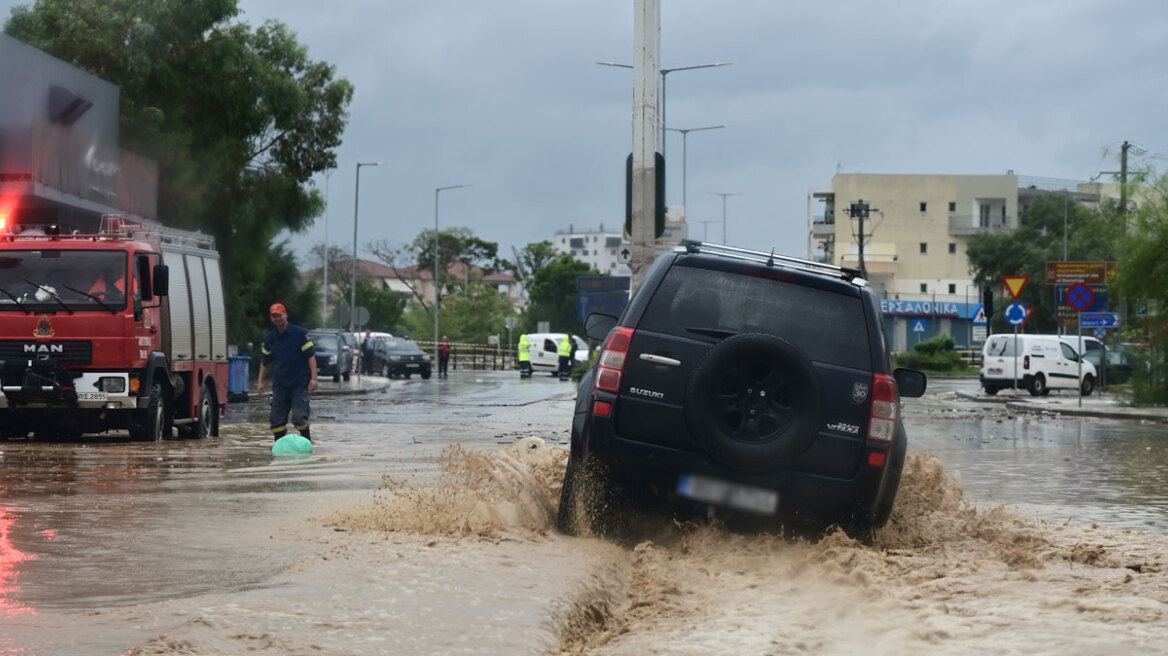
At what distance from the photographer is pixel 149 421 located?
1903 centimetres

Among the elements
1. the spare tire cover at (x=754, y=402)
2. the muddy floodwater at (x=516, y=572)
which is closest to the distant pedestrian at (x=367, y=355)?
the muddy floodwater at (x=516, y=572)

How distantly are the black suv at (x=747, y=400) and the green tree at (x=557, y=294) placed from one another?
100 metres

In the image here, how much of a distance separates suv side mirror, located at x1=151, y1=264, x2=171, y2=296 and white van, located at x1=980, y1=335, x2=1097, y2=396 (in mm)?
29518

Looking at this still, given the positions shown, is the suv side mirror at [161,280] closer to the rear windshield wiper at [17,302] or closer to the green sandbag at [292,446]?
the rear windshield wiper at [17,302]

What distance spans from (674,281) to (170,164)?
30153 mm

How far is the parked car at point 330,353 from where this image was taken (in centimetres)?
5014

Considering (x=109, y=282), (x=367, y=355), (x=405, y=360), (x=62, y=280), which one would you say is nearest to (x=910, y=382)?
(x=109, y=282)

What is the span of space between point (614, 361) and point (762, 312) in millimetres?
864

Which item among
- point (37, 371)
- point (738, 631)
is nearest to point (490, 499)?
point (738, 631)

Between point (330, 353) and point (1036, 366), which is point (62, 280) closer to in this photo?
point (1036, 366)

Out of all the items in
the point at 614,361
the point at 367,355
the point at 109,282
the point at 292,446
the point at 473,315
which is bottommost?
the point at 292,446

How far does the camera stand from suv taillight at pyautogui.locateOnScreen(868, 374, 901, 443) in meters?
8.43

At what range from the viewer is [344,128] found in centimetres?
4253

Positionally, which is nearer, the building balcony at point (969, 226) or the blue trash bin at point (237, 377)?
the blue trash bin at point (237, 377)
